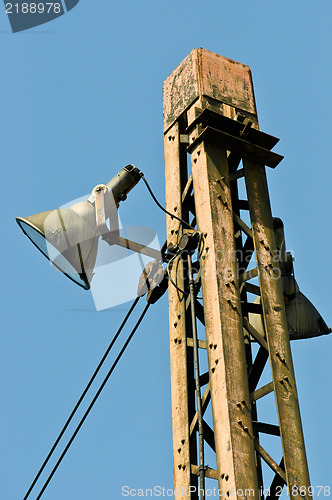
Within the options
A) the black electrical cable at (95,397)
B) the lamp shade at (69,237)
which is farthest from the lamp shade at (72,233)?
the black electrical cable at (95,397)

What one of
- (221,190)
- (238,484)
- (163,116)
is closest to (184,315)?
(221,190)

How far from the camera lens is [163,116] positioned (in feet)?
18.2

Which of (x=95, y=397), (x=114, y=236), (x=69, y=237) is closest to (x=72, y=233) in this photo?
(x=69, y=237)

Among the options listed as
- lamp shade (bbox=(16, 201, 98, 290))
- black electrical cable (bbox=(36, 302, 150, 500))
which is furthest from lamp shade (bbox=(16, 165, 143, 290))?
black electrical cable (bbox=(36, 302, 150, 500))

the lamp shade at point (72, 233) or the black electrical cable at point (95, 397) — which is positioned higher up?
the lamp shade at point (72, 233)

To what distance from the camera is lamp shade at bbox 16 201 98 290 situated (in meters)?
4.71

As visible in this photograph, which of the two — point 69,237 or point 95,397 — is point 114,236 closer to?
point 69,237

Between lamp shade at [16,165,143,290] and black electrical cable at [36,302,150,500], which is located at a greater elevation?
lamp shade at [16,165,143,290]

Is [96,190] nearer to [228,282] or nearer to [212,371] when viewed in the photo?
[228,282]

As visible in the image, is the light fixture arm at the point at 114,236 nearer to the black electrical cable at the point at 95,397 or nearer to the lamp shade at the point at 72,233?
the lamp shade at the point at 72,233

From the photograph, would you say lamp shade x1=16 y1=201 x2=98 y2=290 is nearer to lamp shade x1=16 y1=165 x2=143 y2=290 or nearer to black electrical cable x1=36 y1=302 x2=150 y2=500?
lamp shade x1=16 y1=165 x2=143 y2=290

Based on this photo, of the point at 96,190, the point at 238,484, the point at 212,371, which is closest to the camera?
the point at 238,484

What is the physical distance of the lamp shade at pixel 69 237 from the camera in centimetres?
471

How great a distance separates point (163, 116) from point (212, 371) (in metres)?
2.32
